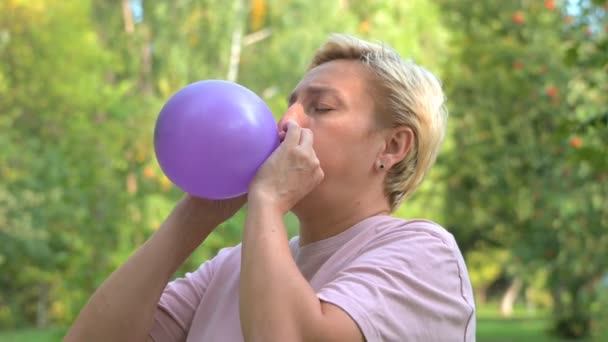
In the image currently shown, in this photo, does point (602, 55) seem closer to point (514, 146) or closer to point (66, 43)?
point (514, 146)

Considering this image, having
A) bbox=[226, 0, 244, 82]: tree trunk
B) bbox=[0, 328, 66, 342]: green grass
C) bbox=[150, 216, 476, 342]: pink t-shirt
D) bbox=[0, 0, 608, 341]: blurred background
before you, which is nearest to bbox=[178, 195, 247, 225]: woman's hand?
bbox=[150, 216, 476, 342]: pink t-shirt

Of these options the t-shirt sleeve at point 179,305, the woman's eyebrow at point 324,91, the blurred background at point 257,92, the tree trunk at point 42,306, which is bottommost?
the tree trunk at point 42,306

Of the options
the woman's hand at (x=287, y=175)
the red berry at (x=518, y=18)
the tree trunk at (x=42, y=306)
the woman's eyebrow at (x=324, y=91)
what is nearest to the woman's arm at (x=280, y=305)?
the woman's hand at (x=287, y=175)

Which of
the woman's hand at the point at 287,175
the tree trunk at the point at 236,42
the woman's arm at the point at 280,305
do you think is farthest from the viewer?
the tree trunk at the point at 236,42

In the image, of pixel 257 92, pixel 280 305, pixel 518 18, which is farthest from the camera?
pixel 257 92

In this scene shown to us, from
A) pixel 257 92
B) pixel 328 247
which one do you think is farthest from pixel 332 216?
pixel 257 92

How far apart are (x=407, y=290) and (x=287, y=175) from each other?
40 centimetres

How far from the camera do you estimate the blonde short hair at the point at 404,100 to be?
2420 millimetres

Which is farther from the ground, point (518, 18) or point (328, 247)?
point (328, 247)

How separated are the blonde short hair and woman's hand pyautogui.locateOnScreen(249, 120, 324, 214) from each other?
0.31 metres

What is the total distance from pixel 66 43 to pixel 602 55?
59.1ft

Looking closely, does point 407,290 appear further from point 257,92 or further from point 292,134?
point 257,92

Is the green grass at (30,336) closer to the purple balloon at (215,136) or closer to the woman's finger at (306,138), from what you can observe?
the purple balloon at (215,136)

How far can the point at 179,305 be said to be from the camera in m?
2.62
